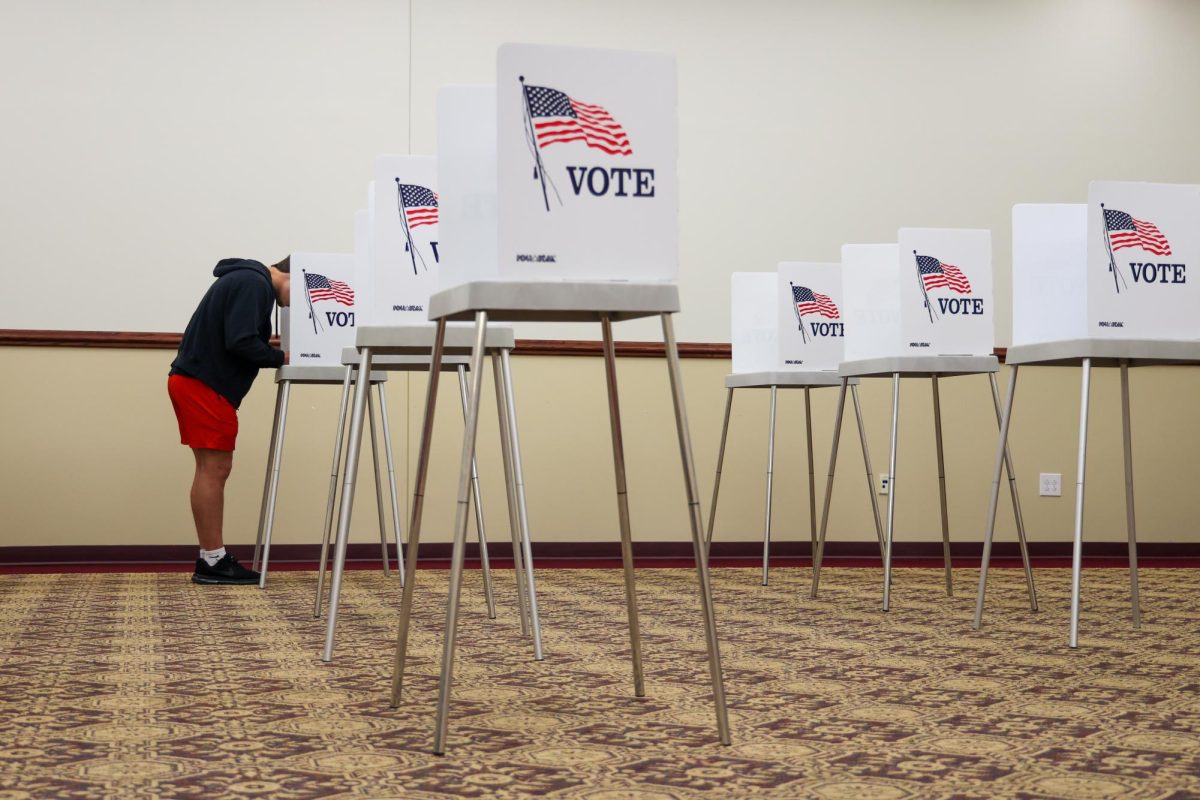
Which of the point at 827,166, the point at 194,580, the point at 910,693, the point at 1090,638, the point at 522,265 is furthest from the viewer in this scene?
the point at 827,166

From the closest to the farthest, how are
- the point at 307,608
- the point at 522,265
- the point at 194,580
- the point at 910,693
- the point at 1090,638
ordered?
the point at 522,265
the point at 910,693
the point at 1090,638
the point at 307,608
the point at 194,580

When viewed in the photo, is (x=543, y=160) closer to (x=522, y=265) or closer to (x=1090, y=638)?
(x=522, y=265)

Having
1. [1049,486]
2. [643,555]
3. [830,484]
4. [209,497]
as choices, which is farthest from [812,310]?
[209,497]

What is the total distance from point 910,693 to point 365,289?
1779 mm

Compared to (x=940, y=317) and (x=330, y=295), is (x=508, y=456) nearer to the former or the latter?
(x=940, y=317)

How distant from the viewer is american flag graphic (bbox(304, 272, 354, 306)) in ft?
14.2

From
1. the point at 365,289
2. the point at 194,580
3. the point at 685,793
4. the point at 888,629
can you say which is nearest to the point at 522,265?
the point at 685,793

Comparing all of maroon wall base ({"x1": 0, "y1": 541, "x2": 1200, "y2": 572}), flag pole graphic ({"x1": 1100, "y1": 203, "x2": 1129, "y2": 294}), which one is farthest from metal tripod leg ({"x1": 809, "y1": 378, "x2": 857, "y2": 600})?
maroon wall base ({"x1": 0, "y1": 541, "x2": 1200, "y2": 572})

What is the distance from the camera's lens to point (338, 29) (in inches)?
227

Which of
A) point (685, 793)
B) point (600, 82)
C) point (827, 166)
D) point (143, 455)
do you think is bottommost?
point (685, 793)

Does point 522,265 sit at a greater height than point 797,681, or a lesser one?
greater

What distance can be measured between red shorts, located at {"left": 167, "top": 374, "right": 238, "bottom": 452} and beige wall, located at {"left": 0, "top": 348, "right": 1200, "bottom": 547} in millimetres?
957

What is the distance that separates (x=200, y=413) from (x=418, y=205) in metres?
2.05

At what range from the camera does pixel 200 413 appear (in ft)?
15.1
